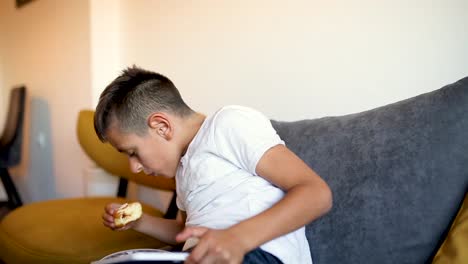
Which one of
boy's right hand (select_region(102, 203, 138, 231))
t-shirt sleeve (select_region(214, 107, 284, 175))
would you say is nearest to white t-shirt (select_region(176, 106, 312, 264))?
t-shirt sleeve (select_region(214, 107, 284, 175))

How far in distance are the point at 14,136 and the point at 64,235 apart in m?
1.59

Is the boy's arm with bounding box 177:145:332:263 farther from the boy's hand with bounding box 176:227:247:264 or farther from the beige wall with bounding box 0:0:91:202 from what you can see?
the beige wall with bounding box 0:0:91:202

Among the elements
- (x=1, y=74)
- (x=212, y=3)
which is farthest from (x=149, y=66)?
(x=1, y=74)

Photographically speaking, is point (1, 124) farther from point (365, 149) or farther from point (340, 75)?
point (365, 149)

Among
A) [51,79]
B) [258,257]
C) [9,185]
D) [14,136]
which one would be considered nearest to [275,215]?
[258,257]

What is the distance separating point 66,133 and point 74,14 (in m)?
0.71

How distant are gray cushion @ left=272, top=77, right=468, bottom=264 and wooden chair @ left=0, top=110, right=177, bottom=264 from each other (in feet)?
2.12

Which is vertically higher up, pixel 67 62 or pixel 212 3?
pixel 212 3

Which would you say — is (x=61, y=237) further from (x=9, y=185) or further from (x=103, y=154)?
(x=9, y=185)

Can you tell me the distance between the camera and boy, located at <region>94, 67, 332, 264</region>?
65 centimetres

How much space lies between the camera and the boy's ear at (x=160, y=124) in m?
0.87

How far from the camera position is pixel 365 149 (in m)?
0.87

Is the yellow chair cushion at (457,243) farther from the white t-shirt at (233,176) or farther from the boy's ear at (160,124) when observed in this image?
the boy's ear at (160,124)

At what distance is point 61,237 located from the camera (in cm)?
122
